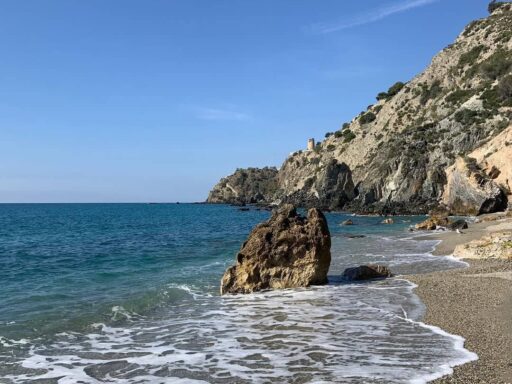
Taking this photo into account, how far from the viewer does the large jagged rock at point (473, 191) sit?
54438 mm

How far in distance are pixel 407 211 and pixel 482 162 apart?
15.1m

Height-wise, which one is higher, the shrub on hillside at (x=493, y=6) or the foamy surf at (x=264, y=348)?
the shrub on hillside at (x=493, y=6)

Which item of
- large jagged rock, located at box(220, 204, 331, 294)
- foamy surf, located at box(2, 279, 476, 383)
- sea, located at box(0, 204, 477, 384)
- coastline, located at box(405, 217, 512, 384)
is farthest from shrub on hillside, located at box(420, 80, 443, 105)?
foamy surf, located at box(2, 279, 476, 383)

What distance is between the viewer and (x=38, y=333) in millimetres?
12047

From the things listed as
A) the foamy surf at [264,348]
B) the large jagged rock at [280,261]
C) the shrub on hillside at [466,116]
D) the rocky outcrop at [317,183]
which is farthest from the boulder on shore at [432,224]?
the rocky outcrop at [317,183]

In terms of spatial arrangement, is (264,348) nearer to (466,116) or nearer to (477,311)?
(477,311)

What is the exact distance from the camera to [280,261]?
17.2 metres

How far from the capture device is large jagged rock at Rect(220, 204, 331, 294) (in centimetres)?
1688

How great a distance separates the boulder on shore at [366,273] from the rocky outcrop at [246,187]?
129 meters

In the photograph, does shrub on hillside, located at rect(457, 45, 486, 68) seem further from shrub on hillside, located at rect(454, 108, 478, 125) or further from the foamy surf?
the foamy surf

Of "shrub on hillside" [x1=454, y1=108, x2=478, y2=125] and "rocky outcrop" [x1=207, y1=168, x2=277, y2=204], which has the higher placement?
"shrub on hillside" [x1=454, y1=108, x2=478, y2=125]

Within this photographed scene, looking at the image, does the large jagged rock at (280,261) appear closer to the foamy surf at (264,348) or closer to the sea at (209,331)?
the sea at (209,331)

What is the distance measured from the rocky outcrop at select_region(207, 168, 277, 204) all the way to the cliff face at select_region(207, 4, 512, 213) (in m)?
26.6

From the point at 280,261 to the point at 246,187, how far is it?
151 metres
